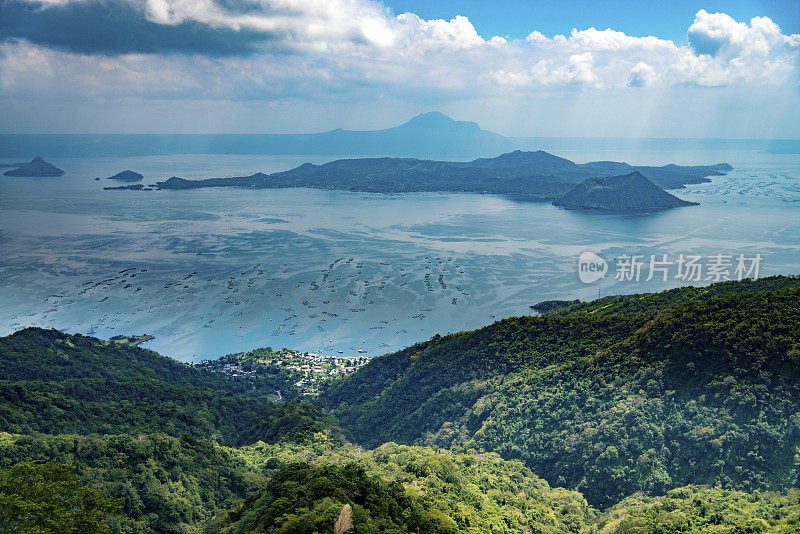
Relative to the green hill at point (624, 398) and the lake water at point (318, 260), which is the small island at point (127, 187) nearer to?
the lake water at point (318, 260)

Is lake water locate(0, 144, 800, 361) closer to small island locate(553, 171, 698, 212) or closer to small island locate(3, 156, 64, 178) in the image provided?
small island locate(553, 171, 698, 212)

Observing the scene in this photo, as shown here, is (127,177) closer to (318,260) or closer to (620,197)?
(318,260)

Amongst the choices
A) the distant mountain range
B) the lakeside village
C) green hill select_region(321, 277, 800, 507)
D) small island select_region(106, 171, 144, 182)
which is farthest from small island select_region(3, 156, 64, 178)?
green hill select_region(321, 277, 800, 507)

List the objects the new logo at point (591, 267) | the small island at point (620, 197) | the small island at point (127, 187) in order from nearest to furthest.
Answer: the new logo at point (591, 267) → the small island at point (620, 197) → the small island at point (127, 187)

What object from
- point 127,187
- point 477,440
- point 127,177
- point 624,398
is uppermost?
point 127,177

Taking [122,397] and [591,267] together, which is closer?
[122,397]

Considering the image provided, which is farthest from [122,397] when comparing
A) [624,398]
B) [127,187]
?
[127,187]

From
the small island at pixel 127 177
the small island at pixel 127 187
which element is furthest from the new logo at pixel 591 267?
the small island at pixel 127 177
